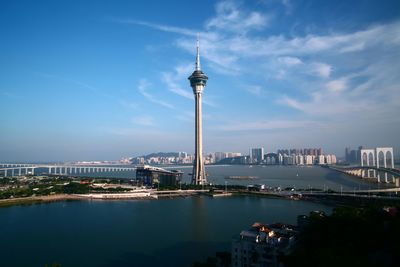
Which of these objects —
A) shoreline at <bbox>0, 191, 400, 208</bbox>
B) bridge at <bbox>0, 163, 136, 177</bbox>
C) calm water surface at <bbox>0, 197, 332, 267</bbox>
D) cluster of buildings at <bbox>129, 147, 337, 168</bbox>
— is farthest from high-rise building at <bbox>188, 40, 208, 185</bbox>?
cluster of buildings at <bbox>129, 147, 337, 168</bbox>

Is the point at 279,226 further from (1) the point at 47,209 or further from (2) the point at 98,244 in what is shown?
(1) the point at 47,209

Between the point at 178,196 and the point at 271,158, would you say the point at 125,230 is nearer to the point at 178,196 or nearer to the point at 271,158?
the point at 178,196

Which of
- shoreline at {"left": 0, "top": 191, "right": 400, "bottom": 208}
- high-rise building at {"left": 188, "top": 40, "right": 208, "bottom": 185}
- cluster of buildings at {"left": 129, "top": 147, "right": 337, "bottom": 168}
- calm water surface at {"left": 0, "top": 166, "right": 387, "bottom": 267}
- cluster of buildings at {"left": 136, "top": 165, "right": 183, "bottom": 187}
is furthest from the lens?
cluster of buildings at {"left": 129, "top": 147, "right": 337, "bottom": 168}

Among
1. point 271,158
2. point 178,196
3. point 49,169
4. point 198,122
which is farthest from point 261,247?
point 271,158

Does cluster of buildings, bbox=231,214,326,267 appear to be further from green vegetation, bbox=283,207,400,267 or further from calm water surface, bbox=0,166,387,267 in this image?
calm water surface, bbox=0,166,387,267

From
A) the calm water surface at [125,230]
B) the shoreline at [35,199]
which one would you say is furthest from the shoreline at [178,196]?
the calm water surface at [125,230]

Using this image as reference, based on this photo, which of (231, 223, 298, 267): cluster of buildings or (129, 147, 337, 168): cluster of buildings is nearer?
(231, 223, 298, 267): cluster of buildings
